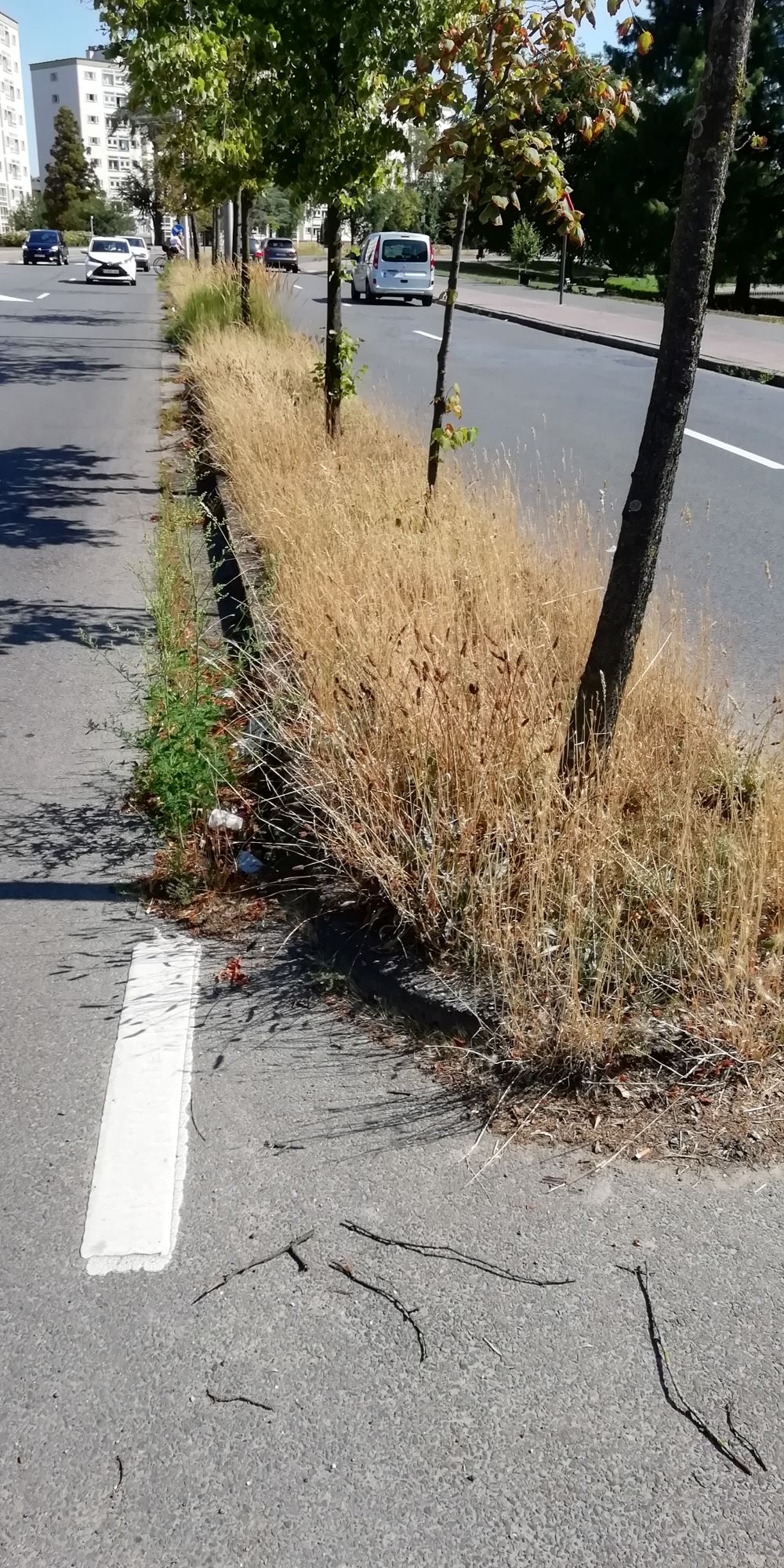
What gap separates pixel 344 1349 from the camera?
2.25 metres

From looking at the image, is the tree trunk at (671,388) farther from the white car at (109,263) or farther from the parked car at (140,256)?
the parked car at (140,256)

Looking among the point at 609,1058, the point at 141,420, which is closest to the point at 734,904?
the point at 609,1058

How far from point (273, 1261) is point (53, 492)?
863 cm

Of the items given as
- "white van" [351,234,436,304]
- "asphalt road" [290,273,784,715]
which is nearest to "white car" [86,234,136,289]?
"white van" [351,234,436,304]

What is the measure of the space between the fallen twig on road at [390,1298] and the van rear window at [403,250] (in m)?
34.1

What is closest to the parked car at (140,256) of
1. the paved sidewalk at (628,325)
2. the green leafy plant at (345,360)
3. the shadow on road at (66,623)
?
the paved sidewalk at (628,325)

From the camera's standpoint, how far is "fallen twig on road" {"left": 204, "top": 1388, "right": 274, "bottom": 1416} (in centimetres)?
213

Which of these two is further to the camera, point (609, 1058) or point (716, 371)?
point (716, 371)

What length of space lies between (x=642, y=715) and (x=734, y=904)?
3.57 ft

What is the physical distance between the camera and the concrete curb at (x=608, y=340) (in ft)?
57.0

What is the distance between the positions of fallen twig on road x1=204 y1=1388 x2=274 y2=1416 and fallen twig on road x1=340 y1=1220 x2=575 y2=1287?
0.43 m

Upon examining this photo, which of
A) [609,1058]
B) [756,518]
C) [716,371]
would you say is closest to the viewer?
[609,1058]

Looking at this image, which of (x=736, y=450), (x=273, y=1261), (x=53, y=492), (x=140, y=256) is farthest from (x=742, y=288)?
(x=273, y=1261)

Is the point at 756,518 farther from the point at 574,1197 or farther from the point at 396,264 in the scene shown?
the point at 396,264
